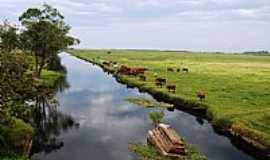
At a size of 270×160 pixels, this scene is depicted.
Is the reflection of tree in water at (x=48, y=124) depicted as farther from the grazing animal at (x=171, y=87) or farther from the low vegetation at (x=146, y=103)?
the grazing animal at (x=171, y=87)

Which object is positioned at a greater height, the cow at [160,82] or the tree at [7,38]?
the tree at [7,38]

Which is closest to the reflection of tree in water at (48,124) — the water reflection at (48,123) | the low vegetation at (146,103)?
the water reflection at (48,123)

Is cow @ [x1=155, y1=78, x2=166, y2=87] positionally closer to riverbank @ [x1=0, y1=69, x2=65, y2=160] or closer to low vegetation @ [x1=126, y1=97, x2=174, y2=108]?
low vegetation @ [x1=126, y1=97, x2=174, y2=108]

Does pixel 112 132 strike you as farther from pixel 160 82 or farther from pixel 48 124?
pixel 160 82

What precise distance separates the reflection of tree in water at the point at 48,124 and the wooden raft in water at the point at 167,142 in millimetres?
8196

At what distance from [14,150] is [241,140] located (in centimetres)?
2011

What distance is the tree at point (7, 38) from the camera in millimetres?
32972

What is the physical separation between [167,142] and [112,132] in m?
10.4

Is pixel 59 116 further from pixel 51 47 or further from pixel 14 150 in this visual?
pixel 51 47

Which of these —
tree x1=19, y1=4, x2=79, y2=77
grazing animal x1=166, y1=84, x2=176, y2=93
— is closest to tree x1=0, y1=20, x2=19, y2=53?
tree x1=19, y1=4, x2=79, y2=77

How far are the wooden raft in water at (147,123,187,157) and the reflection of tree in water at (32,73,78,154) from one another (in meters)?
8.20

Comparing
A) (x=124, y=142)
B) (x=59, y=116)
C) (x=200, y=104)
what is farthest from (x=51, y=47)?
(x=124, y=142)

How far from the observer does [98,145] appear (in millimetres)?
36000

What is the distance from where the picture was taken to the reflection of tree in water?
3528cm
